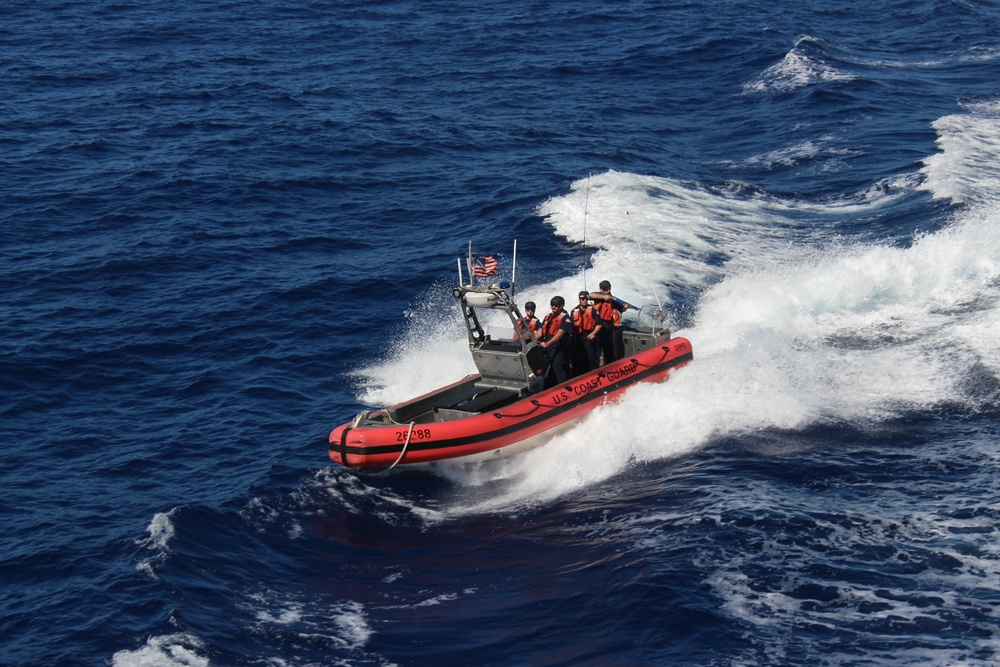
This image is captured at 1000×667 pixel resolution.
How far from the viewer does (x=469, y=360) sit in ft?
68.4

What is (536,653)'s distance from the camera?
1168 cm

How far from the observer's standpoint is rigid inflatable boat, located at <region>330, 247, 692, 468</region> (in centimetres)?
1623

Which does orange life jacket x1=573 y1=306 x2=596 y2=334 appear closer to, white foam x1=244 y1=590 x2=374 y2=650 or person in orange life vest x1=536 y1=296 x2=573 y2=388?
person in orange life vest x1=536 y1=296 x2=573 y2=388

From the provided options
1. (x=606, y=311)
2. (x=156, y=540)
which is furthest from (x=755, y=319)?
(x=156, y=540)

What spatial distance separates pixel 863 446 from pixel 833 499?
1893 mm

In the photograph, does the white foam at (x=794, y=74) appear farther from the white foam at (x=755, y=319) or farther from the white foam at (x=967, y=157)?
the white foam at (x=755, y=319)

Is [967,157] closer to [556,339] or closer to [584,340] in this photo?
[584,340]

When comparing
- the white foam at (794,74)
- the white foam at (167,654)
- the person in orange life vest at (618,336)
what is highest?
the white foam at (794,74)

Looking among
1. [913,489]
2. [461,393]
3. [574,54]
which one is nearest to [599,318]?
[461,393]

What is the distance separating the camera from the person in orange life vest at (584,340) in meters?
18.2

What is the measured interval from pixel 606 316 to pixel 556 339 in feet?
Result: 4.16

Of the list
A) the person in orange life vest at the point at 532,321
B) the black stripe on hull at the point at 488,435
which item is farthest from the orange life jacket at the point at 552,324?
the black stripe on hull at the point at 488,435

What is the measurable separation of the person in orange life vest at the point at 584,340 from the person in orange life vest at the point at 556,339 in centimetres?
29

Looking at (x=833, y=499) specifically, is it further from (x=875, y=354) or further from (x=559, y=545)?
(x=875, y=354)
